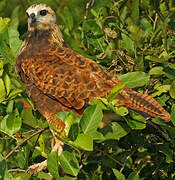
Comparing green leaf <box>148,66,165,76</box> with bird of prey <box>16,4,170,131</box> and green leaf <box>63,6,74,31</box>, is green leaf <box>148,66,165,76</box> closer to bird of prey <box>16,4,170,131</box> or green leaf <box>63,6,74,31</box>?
bird of prey <box>16,4,170,131</box>

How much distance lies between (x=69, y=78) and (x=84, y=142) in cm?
160

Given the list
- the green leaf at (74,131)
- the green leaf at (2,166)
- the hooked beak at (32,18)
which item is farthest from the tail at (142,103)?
the hooked beak at (32,18)

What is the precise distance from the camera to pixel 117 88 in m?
2.96

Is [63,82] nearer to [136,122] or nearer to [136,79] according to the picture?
[136,79]

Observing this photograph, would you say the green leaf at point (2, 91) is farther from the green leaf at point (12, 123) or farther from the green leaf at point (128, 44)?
the green leaf at point (128, 44)

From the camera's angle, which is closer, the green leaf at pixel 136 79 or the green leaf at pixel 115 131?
the green leaf at pixel 115 131

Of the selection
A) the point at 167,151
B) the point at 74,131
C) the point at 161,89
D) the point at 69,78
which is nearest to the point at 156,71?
the point at 161,89

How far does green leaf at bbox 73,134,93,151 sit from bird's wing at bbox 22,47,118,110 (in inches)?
52.5

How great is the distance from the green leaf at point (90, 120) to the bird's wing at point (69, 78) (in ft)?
3.82

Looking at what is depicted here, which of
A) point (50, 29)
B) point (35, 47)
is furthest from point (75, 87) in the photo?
point (50, 29)

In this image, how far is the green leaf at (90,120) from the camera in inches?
111

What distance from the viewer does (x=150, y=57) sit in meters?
3.63

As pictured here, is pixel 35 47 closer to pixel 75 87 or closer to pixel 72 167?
pixel 75 87

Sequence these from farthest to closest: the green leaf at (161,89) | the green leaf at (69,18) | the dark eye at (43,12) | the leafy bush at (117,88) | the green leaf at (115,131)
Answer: the dark eye at (43,12)
the green leaf at (69,18)
the green leaf at (161,89)
the leafy bush at (117,88)
the green leaf at (115,131)
